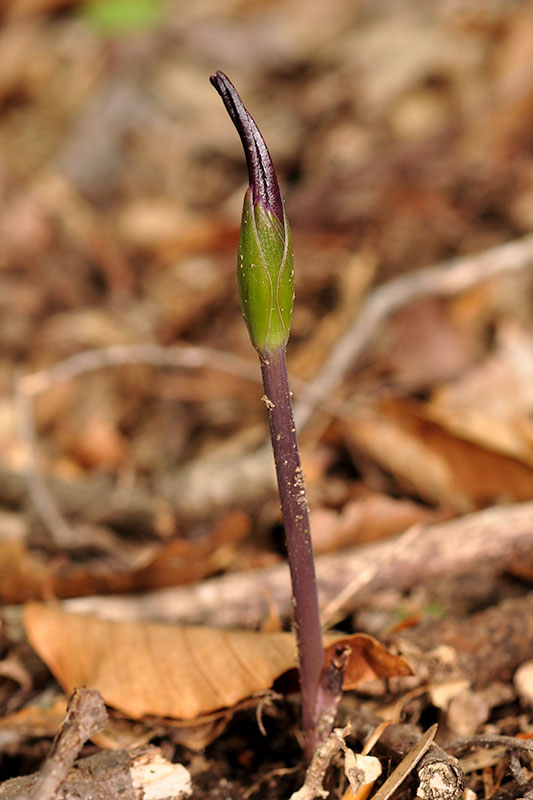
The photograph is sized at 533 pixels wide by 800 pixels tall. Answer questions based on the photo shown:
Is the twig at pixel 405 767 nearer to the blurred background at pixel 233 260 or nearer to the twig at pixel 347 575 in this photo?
the twig at pixel 347 575

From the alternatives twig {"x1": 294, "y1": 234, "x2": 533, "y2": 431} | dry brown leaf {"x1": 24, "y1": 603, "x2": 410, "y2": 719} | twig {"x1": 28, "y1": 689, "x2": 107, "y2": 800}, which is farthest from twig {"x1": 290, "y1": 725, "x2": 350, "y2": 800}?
twig {"x1": 294, "y1": 234, "x2": 533, "y2": 431}

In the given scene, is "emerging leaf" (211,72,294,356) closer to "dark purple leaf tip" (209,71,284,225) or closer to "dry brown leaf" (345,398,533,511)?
"dark purple leaf tip" (209,71,284,225)

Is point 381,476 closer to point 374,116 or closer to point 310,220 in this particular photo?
point 310,220

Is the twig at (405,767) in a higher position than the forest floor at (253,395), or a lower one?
lower

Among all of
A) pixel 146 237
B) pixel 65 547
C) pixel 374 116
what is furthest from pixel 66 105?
pixel 65 547

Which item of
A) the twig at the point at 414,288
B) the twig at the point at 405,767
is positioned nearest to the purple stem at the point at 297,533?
the twig at the point at 405,767

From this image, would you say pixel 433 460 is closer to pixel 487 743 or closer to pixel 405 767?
pixel 487 743
